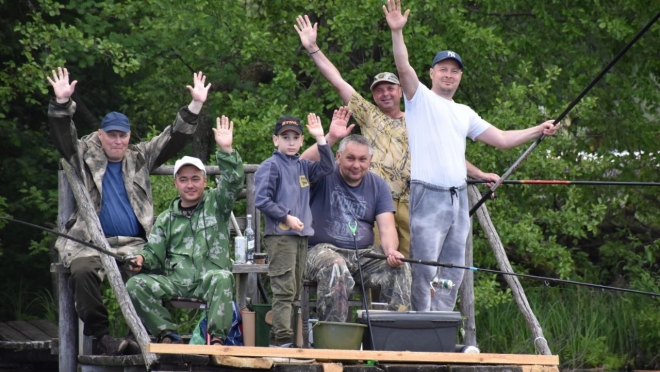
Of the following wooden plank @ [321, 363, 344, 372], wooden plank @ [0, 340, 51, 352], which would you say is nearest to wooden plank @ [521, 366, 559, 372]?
wooden plank @ [321, 363, 344, 372]

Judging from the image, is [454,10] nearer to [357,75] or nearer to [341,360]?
[357,75]

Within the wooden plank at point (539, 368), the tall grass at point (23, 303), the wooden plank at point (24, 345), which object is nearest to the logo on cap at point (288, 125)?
the wooden plank at point (539, 368)

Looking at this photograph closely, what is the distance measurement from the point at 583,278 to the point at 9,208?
589 cm

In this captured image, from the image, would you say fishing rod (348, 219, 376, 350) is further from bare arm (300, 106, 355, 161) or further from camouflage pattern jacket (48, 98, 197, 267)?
camouflage pattern jacket (48, 98, 197, 267)

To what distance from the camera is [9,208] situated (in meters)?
12.4

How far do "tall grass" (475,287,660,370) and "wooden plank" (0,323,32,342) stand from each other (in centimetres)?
400

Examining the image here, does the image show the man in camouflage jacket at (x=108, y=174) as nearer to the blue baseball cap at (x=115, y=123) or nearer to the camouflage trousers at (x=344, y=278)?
the blue baseball cap at (x=115, y=123)

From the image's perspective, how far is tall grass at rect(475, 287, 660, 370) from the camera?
1190cm

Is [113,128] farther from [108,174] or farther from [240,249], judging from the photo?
[240,249]

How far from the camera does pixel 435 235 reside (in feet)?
22.2

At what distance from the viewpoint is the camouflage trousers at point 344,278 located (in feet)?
22.1

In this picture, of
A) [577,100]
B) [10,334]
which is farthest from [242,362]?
[10,334]

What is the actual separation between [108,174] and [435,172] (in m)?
1.86

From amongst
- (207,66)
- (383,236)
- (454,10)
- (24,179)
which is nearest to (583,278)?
(454,10)
